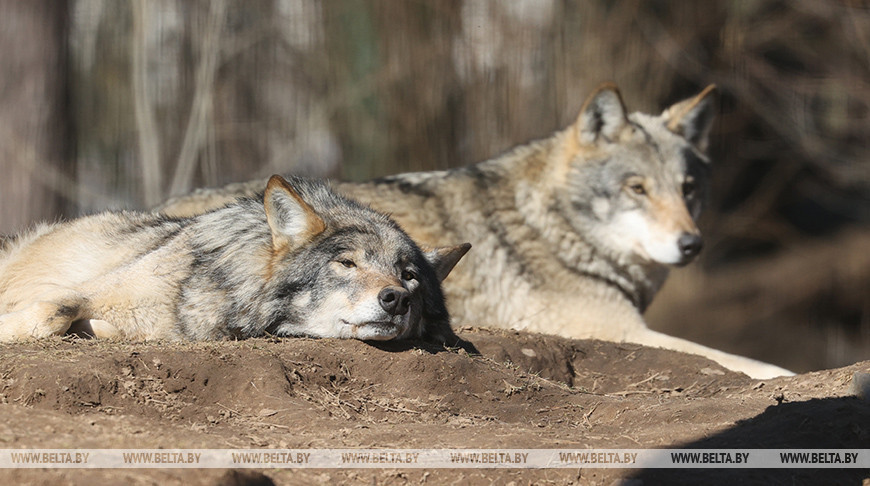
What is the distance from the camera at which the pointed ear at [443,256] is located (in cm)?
523

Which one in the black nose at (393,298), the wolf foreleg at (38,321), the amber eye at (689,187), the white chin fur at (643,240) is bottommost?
the white chin fur at (643,240)

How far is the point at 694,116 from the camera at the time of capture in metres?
7.82

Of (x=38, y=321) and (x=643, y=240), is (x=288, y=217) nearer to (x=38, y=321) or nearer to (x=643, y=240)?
(x=38, y=321)

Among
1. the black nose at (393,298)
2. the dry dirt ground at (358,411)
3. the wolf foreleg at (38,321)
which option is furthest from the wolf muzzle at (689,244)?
the wolf foreleg at (38,321)

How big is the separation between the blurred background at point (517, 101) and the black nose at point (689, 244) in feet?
17.5

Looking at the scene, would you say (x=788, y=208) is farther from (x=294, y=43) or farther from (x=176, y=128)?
(x=176, y=128)

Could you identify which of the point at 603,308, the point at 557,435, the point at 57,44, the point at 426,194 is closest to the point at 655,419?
the point at 557,435

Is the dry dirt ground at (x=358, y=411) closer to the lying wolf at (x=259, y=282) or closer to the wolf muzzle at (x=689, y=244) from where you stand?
the lying wolf at (x=259, y=282)

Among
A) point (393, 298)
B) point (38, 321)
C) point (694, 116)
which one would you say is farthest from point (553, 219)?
point (38, 321)

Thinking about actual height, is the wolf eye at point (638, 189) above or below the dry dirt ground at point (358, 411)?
above

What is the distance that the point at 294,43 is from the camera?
43.6ft

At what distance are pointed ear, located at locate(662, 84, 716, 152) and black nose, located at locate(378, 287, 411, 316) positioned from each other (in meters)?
4.21

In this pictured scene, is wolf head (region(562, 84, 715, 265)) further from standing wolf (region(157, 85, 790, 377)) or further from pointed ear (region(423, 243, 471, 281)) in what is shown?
pointed ear (region(423, 243, 471, 281))

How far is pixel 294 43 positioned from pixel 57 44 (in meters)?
4.45
